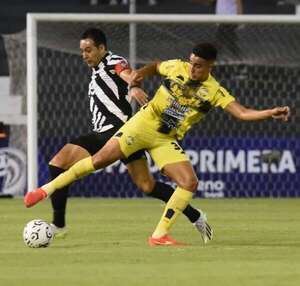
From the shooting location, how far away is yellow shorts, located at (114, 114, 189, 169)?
11.2 m

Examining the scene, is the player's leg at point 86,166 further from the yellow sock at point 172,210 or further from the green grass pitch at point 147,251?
the yellow sock at point 172,210

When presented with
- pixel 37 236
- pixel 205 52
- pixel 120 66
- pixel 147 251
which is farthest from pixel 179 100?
pixel 37 236

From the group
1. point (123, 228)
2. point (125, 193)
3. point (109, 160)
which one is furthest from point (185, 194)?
point (125, 193)

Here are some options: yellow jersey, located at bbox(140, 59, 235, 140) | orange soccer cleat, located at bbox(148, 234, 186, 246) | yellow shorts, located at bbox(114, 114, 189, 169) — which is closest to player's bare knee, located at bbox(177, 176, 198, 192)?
yellow shorts, located at bbox(114, 114, 189, 169)

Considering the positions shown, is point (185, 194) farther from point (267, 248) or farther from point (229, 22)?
point (229, 22)

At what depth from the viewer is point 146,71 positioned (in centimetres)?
1133

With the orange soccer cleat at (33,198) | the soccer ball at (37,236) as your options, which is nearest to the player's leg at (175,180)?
the soccer ball at (37,236)

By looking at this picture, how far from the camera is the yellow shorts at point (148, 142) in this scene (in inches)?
443

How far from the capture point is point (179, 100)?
36.8ft

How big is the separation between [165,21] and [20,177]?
2.77m

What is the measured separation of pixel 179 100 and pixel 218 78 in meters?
6.70

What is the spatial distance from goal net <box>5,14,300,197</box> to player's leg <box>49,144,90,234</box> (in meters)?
5.60

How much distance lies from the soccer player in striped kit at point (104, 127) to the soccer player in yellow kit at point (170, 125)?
1.40ft

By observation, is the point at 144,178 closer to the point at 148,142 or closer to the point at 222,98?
the point at 148,142
